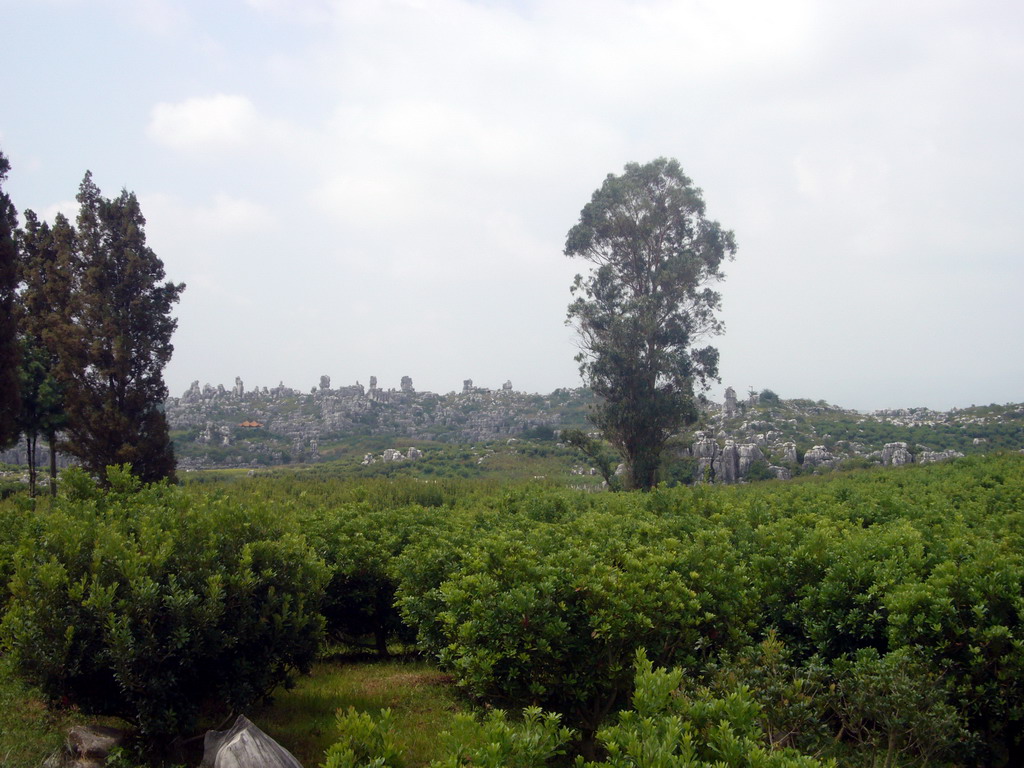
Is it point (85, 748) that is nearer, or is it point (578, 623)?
point (85, 748)

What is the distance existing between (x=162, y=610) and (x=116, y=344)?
16529 mm

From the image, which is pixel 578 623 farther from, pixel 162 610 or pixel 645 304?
pixel 645 304

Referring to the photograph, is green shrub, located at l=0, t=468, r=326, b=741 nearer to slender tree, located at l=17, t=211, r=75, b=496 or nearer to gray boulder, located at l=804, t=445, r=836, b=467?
slender tree, located at l=17, t=211, r=75, b=496

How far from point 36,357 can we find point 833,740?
22.5 m

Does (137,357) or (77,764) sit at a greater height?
(137,357)

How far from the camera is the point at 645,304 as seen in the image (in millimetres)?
24266

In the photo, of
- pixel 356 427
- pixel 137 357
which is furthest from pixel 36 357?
pixel 356 427

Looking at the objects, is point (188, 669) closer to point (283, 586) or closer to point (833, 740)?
point (283, 586)

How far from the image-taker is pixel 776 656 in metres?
4.74

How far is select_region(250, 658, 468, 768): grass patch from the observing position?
5.55 m

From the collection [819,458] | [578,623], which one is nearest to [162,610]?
[578,623]

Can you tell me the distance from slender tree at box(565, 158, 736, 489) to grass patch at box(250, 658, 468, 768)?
16.8m

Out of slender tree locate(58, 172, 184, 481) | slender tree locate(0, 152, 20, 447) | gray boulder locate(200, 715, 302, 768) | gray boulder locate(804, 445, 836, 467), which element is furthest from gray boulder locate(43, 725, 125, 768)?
gray boulder locate(804, 445, 836, 467)

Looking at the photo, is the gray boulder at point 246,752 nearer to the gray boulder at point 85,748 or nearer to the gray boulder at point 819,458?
the gray boulder at point 85,748
